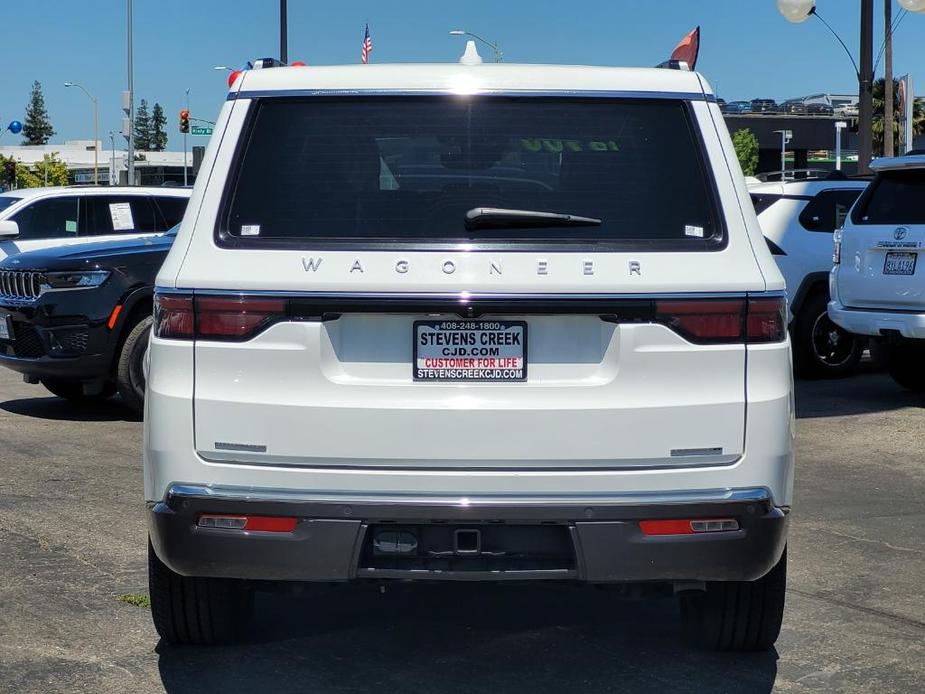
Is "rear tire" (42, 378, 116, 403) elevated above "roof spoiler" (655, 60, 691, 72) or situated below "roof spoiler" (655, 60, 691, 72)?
below

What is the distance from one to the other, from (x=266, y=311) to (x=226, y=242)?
24 cm

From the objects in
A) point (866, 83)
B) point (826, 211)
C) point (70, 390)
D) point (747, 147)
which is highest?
point (866, 83)

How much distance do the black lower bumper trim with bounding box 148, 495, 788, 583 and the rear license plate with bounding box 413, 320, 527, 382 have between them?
0.37 meters

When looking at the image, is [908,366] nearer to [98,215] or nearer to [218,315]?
[98,215]

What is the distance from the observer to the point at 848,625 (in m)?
5.08

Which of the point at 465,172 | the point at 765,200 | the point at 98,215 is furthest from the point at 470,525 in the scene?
the point at 98,215

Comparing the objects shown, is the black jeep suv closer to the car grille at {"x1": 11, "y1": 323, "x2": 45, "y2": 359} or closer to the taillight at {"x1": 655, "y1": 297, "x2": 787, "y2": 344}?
the car grille at {"x1": 11, "y1": 323, "x2": 45, "y2": 359}

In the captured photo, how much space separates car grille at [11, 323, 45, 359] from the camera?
33.4 ft

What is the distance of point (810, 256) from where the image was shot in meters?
12.8

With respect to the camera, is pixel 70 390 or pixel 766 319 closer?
pixel 766 319

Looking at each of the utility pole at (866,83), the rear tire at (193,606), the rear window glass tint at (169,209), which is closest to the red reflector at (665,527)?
the rear tire at (193,606)

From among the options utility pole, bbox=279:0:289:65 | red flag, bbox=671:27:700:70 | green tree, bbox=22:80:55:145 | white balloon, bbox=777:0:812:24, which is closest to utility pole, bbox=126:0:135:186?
utility pole, bbox=279:0:289:65

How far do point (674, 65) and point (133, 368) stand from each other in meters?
6.54

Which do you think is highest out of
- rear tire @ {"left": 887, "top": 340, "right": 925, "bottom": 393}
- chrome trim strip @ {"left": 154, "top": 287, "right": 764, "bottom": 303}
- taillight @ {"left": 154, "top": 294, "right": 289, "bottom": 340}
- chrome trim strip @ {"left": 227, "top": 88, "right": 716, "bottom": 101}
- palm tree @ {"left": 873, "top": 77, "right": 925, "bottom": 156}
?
palm tree @ {"left": 873, "top": 77, "right": 925, "bottom": 156}
